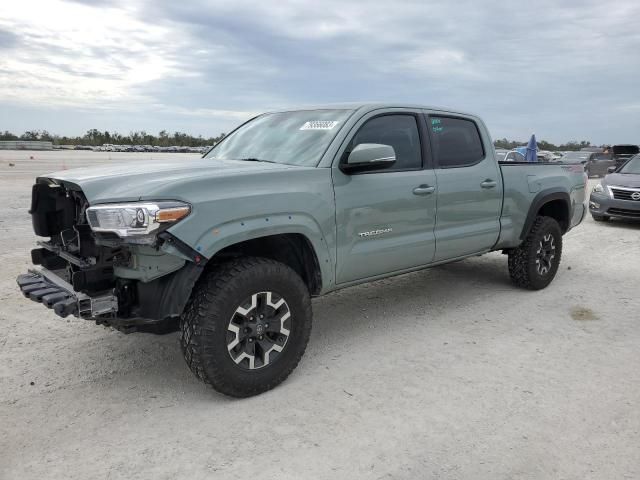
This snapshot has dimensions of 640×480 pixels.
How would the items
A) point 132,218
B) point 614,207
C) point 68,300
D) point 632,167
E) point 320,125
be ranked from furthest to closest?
point 632,167 < point 614,207 < point 320,125 < point 68,300 < point 132,218

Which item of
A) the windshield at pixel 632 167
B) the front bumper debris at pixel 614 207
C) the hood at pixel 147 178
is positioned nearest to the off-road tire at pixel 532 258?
the hood at pixel 147 178

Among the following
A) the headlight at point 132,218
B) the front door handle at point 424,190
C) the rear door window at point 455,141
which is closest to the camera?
the headlight at point 132,218

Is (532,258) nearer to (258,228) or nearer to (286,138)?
(286,138)

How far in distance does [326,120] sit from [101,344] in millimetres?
2511

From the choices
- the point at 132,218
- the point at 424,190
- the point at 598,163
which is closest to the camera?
the point at 132,218

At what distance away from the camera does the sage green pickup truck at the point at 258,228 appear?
3059 millimetres

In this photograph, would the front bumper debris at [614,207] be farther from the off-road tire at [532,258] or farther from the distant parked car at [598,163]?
the distant parked car at [598,163]

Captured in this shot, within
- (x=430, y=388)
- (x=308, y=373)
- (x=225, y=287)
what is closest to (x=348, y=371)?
(x=308, y=373)

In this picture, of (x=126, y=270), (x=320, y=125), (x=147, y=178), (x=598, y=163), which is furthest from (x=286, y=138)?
(x=598, y=163)

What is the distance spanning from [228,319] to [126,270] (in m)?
0.65

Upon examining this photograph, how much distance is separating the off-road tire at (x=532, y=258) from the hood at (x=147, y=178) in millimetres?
3163

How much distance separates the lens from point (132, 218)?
9.59 ft

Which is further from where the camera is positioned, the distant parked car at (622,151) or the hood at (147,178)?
the distant parked car at (622,151)

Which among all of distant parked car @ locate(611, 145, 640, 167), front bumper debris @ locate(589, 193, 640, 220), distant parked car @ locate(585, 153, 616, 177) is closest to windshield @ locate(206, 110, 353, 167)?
front bumper debris @ locate(589, 193, 640, 220)
